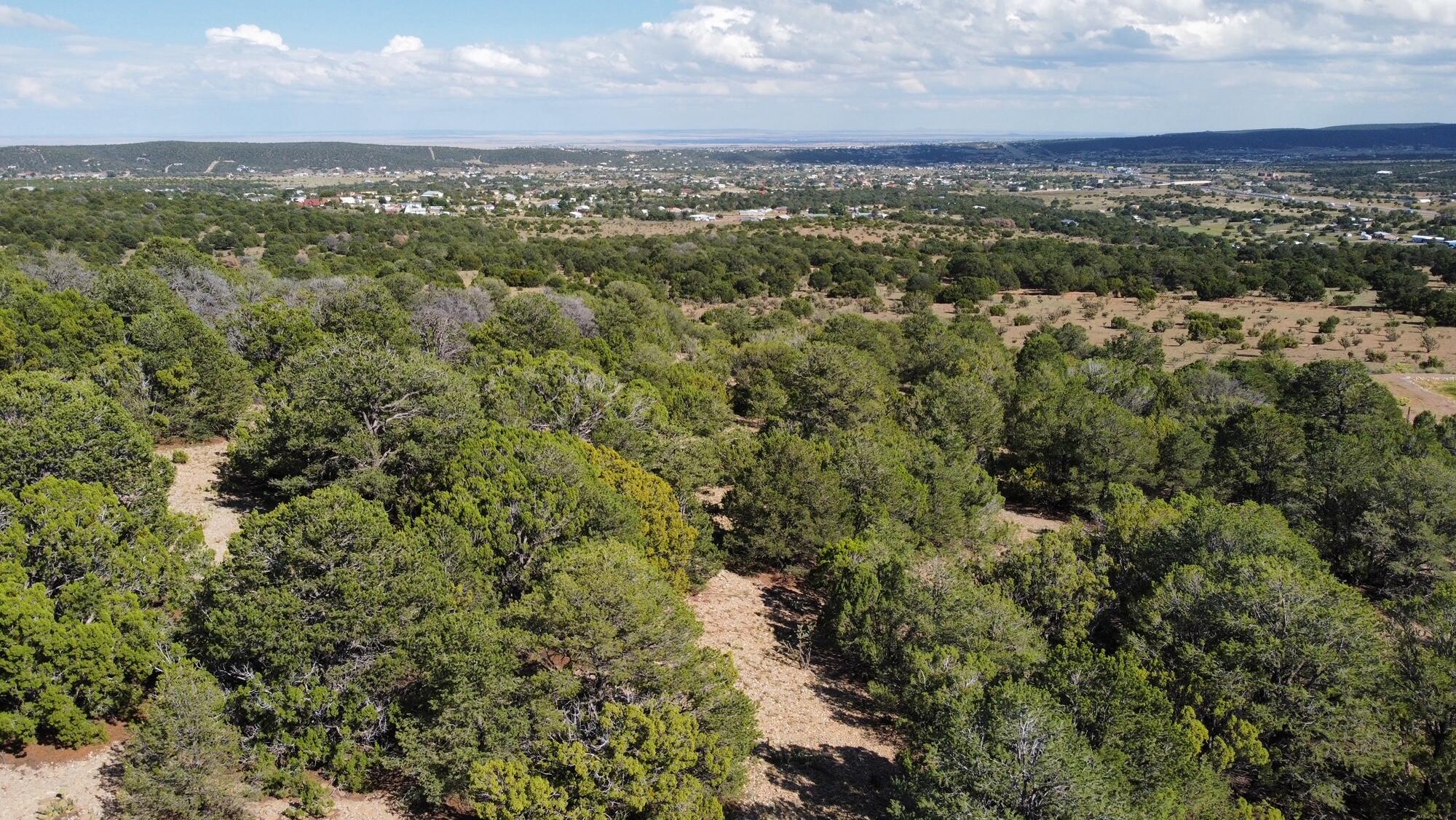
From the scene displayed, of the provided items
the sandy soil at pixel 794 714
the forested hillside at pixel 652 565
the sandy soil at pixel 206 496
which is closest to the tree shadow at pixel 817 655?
the sandy soil at pixel 794 714

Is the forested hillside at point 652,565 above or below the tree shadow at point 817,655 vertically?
above

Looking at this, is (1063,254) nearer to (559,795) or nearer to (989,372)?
(989,372)

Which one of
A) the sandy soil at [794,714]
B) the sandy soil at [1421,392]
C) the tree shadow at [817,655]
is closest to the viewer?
the sandy soil at [794,714]

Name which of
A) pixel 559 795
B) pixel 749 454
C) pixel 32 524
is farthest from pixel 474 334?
pixel 559 795

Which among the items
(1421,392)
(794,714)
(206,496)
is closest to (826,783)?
(794,714)

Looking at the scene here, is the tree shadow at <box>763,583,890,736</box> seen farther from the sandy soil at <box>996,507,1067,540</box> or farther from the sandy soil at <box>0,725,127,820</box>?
the sandy soil at <box>0,725,127,820</box>

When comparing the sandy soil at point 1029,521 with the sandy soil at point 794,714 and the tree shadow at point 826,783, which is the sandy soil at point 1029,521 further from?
the tree shadow at point 826,783

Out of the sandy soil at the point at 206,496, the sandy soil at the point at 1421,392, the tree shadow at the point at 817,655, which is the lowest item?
the tree shadow at the point at 817,655

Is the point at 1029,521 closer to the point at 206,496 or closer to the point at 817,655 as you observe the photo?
the point at 817,655
